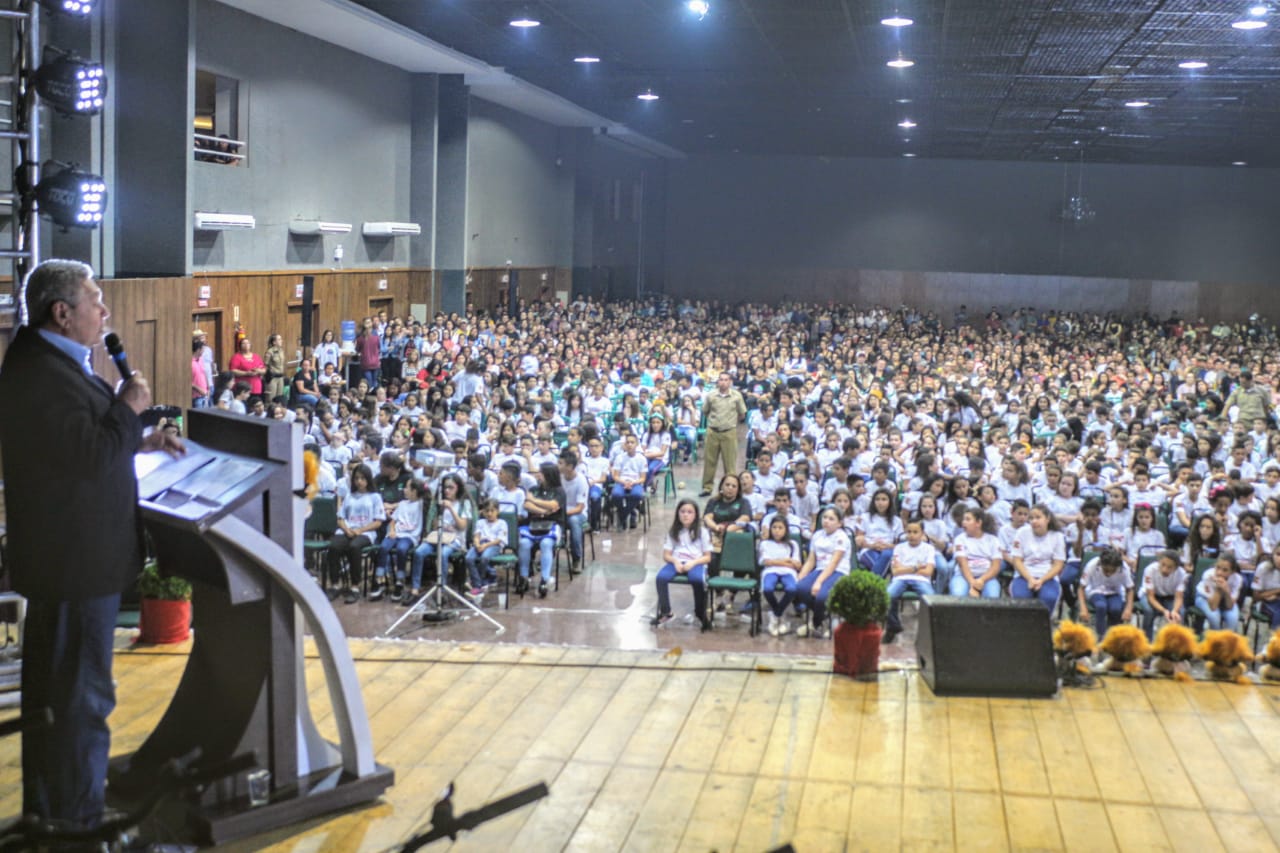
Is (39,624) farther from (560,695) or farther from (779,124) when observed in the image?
(779,124)

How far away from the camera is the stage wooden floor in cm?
460

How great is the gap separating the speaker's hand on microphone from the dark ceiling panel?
1214 cm

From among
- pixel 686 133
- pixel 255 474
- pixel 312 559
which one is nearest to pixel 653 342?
pixel 686 133

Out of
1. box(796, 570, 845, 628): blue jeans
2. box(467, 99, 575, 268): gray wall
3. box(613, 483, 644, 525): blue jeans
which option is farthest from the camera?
box(467, 99, 575, 268): gray wall

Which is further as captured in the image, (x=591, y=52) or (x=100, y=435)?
(x=591, y=52)


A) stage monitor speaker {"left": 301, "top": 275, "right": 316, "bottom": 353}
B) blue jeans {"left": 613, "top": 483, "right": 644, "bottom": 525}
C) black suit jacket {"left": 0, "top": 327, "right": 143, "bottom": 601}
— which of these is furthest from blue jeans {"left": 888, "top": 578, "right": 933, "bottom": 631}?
stage monitor speaker {"left": 301, "top": 275, "right": 316, "bottom": 353}

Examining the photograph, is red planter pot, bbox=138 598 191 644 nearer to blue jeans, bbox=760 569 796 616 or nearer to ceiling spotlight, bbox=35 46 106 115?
ceiling spotlight, bbox=35 46 106 115

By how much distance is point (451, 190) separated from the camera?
24062mm

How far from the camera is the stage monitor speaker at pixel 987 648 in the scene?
20.7ft

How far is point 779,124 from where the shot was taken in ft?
94.7

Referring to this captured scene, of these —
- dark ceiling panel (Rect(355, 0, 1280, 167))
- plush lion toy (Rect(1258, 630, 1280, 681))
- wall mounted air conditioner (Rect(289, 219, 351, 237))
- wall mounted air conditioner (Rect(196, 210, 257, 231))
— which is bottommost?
plush lion toy (Rect(1258, 630, 1280, 681))

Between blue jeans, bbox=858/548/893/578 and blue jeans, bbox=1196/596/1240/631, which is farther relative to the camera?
blue jeans, bbox=858/548/893/578

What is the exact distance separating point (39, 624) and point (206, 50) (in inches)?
575

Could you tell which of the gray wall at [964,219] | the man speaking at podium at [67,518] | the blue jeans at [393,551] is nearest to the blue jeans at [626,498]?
the blue jeans at [393,551]
